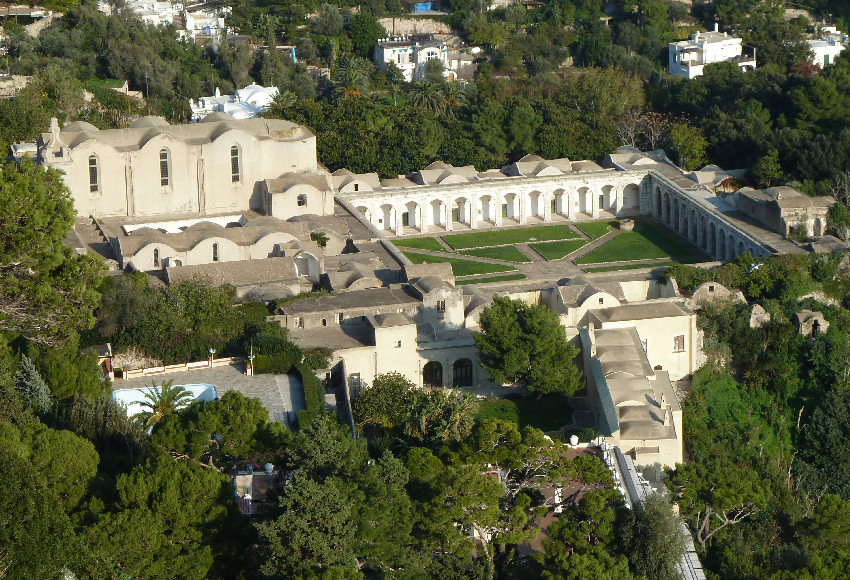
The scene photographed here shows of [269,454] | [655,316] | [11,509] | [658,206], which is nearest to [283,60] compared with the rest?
[658,206]

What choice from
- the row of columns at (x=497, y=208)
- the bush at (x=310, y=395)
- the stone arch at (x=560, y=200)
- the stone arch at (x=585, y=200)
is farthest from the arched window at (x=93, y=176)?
the stone arch at (x=585, y=200)

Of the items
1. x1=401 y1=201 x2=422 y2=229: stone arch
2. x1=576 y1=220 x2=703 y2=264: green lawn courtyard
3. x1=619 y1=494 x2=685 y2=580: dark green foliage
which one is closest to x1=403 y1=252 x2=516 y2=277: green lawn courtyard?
x1=576 y1=220 x2=703 y2=264: green lawn courtyard

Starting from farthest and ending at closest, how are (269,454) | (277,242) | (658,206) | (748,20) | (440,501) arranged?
(748,20) < (658,206) < (277,242) < (269,454) < (440,501)

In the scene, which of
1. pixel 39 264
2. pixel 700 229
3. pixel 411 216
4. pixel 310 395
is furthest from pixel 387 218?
pixel 39 264

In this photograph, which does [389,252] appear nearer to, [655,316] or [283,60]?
[655,316]

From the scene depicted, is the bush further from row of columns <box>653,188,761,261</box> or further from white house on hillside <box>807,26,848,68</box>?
white house on hillside <box>807,26,848,68</box>
